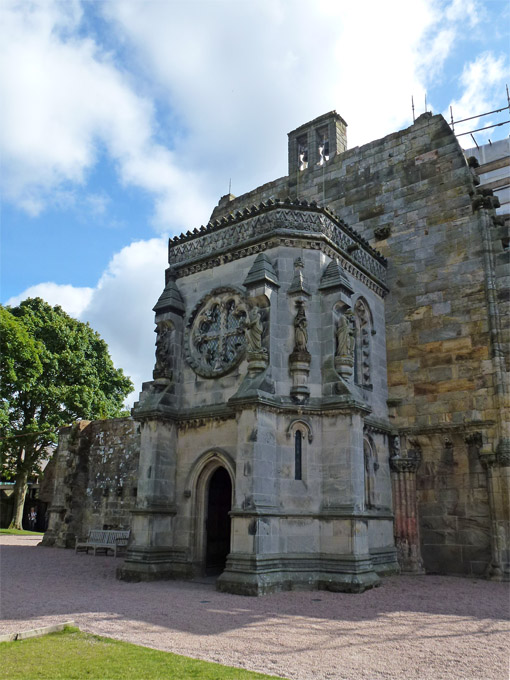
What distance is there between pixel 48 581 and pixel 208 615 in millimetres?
4964

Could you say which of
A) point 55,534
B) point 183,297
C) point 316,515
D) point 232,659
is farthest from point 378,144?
point 55,534

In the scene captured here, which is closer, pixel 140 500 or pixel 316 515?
pixel 316 515

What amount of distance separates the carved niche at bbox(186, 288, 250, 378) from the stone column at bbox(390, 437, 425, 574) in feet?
16.7

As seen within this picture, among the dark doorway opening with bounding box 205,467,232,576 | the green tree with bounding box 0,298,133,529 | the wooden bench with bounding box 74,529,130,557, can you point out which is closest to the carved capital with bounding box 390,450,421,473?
the dark doorway opening with bounding box 205,467,232,576

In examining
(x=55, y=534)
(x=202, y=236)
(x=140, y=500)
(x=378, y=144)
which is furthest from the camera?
(x=55, y=534)

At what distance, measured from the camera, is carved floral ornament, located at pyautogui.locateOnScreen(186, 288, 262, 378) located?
13570 mm

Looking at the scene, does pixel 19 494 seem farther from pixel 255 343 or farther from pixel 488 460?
pixel 488 460

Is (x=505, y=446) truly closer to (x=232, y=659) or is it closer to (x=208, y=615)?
(x=208, y=615)

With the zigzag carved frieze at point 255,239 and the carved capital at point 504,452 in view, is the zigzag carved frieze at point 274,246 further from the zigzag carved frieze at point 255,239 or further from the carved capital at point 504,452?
the carved capital at point 504,452

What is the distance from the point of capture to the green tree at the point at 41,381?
27156mm

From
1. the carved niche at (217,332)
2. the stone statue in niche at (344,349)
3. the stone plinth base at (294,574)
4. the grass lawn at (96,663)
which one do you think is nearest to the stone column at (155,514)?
the carved niche at (217,332)

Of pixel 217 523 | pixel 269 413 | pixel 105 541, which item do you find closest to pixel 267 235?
pixel 269 413

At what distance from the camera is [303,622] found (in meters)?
8.27

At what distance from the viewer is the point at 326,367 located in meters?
12.7
